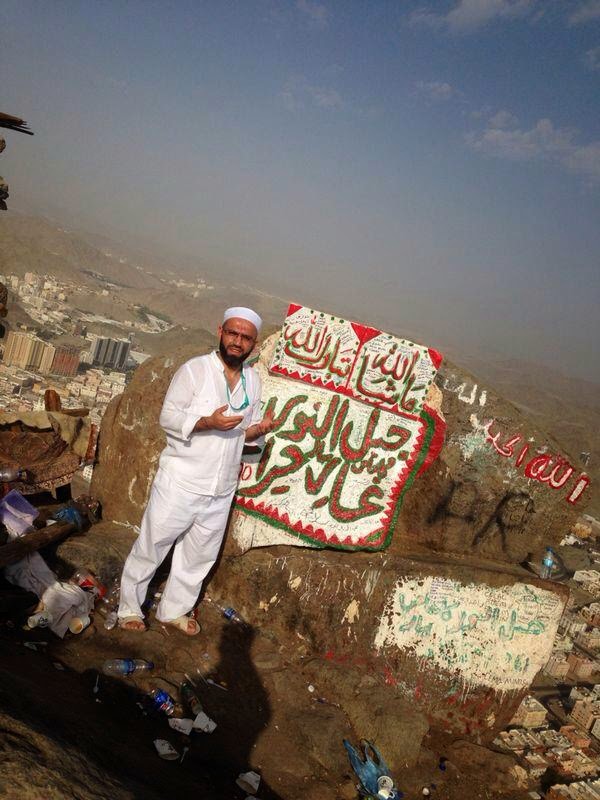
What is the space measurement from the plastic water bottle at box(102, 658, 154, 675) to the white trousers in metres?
0.35

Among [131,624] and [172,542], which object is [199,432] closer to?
[172,542]

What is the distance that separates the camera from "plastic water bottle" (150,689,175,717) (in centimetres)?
300

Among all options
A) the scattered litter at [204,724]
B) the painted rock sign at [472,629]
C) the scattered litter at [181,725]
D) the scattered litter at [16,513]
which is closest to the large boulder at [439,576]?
the painted rock sign at [472,629]

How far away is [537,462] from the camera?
4289 millimetres

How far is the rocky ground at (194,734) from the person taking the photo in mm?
1783

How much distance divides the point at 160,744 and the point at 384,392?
2683 millimetres

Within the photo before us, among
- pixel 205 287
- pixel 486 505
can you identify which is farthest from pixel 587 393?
pixel 486 505

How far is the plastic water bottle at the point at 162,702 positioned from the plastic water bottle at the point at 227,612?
1014 millimetres

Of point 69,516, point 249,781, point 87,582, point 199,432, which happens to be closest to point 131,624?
point 87,582

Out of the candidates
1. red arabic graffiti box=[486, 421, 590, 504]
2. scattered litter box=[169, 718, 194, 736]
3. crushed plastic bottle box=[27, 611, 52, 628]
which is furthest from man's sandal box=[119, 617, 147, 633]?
red arabic graffiti box=[486, 421, 590, 504]

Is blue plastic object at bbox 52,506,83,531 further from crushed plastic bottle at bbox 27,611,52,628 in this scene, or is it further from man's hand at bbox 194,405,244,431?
man's hand at bbox 194,405,244,431

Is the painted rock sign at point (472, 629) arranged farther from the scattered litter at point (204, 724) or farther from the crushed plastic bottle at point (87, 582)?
the crushed plastic bottle at point (87, 582)

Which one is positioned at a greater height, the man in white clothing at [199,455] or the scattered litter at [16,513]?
the man in white clothing at [199,455]

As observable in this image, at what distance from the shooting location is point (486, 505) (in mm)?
4336
